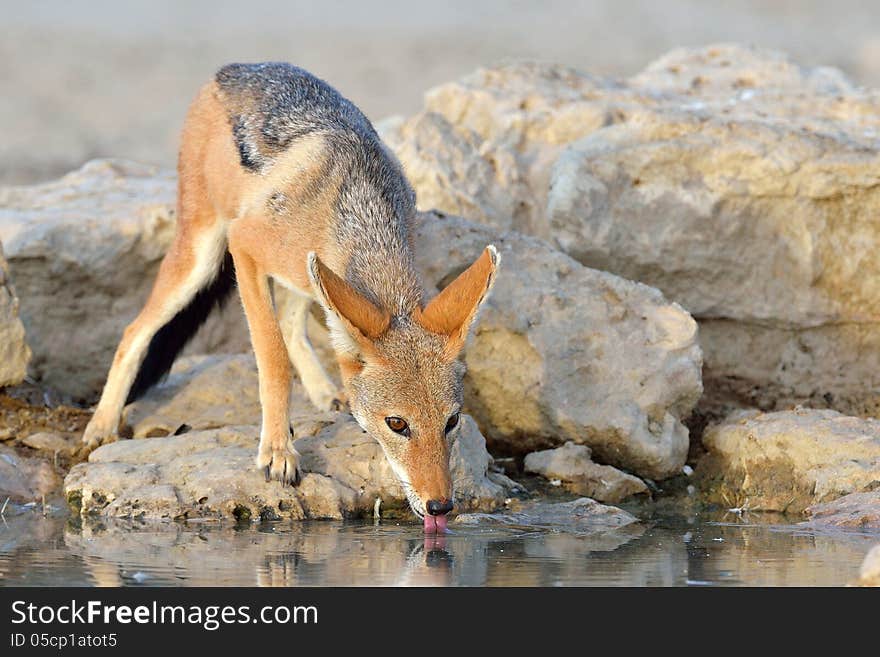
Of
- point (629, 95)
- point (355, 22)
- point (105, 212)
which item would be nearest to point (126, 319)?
point (105, 212)

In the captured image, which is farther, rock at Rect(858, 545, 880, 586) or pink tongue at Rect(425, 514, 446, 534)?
pink tongue at Rect(425, 514, 446, 534)

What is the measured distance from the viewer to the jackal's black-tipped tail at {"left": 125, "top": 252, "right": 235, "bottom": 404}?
9.70 m

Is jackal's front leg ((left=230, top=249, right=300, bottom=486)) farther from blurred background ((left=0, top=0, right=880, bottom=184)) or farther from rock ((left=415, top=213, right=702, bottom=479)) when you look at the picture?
blurred background ((left=0, top=0, right=880, bottom=184))

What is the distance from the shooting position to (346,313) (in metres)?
7.46

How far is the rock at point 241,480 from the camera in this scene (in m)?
8.27

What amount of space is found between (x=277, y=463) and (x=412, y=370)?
128 centimetres

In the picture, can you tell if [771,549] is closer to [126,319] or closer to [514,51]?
[126,319]

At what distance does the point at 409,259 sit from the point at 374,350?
1022 mm

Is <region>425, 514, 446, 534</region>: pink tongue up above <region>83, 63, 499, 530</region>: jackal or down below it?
below

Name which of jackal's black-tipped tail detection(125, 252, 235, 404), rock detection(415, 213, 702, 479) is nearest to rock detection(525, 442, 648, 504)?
rock detection(415, 213, 702, 479)

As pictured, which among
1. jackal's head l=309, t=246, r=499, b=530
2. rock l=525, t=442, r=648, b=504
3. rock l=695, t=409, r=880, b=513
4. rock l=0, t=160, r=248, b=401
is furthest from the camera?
rock l=0, t=160, r=248, b=401

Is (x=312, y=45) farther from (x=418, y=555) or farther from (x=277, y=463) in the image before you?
(x=418, y=555)

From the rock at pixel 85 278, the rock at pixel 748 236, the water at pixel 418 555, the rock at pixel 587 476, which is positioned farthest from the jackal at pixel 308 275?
the rock at pixel 748 236

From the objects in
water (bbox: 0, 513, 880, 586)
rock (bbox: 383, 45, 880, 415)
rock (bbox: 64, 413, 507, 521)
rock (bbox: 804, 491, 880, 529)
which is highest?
rock (bbox: 383, 45, 880, 415)
